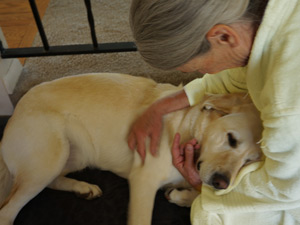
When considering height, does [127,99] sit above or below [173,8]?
below

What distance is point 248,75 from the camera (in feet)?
3.12

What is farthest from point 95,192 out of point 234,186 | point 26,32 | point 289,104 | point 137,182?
point 26,32

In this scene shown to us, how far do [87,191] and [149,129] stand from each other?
0.43 metres

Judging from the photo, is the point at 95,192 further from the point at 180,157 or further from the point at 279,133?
the point at 279,133

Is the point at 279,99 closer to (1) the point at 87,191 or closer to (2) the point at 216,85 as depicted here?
(2) the point at 216,85

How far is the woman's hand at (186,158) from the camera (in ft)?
4.03

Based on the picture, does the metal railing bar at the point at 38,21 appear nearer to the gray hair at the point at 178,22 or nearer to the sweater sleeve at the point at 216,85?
the sweater sleeve at the point at 216,85

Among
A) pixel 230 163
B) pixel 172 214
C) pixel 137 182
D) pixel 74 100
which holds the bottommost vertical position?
pixel 172 214

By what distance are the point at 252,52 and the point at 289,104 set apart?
0.19 metres

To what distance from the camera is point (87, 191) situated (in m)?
1.46

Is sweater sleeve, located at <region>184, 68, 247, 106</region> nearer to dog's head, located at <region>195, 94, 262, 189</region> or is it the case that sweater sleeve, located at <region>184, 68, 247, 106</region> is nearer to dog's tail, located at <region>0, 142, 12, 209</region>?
dog's head, located at <region>195, 94, 262, 189</region>

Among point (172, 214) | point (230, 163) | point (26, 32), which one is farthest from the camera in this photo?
point (26, 32)

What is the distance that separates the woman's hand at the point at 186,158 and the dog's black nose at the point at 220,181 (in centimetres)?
14

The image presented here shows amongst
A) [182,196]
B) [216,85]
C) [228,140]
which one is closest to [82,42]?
[216,85]
